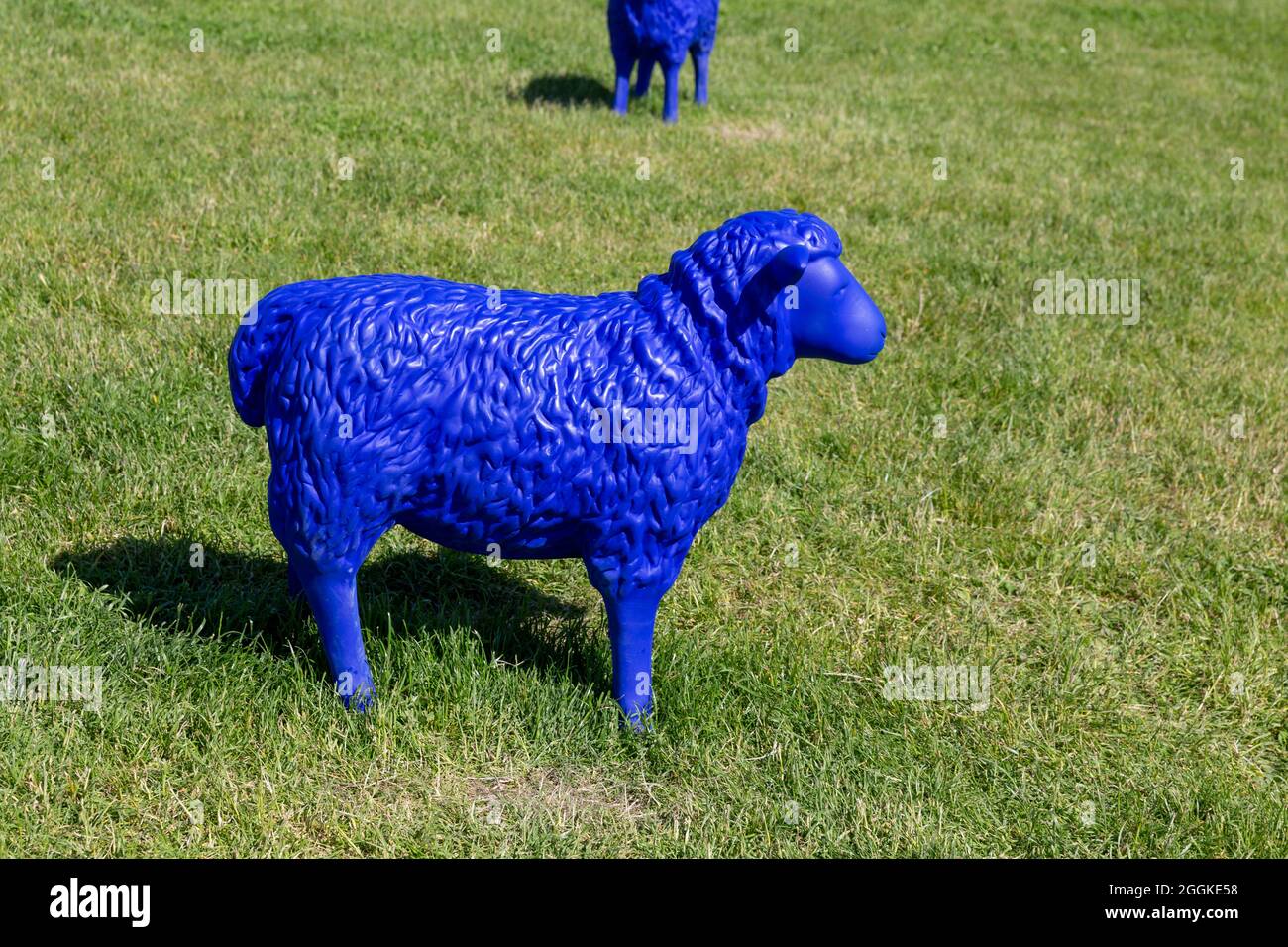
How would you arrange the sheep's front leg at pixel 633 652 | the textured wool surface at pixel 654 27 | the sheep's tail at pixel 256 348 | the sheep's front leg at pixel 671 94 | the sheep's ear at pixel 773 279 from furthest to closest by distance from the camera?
the sheep's front leg at pixel 671 94 < the textured wool surface at pixel 654 27 < the sheep's front leg at pixel 633 652 < the sheep's tail at pixel 256 348 < the sheep's ear at pixel 773 279

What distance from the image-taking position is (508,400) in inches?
112

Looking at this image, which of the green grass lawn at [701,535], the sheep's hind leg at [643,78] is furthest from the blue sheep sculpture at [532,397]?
the sheep's hind leg at [643,78]

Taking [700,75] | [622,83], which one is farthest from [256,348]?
[700,75]

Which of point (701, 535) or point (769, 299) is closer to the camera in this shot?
point (769, 299)

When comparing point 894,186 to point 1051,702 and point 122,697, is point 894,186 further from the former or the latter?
point 122,697

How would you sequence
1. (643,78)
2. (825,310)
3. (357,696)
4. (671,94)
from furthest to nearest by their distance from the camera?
(643,78) → (671,94) → (357,696) → (825,310)

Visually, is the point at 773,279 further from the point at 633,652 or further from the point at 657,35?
the point at 657,35

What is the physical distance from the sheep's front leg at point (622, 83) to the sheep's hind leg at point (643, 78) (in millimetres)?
283

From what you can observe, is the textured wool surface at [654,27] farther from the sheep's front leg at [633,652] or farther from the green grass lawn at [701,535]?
the sheep's front leg at [633,652]

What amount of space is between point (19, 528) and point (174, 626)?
0.77 metres

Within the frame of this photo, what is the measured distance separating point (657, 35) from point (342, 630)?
6.87m

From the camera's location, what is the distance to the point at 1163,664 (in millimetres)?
3992

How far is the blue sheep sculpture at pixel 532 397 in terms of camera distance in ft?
9.20
